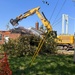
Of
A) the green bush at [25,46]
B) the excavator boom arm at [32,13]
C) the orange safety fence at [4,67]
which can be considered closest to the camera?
the orange safety fence at [4,67]

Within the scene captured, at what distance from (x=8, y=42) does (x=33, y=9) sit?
13.7m

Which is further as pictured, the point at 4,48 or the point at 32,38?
the point at 32,38

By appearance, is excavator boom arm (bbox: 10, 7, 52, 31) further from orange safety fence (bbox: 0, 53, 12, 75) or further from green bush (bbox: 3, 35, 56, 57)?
orange safety fence (bbox: 0, 53, 12, 75)

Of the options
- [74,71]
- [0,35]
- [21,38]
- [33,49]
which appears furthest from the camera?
[0,35]

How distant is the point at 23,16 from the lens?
120 ft

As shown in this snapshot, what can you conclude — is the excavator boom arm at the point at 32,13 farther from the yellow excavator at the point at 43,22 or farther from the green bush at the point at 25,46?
the green bush at the point at 25,46

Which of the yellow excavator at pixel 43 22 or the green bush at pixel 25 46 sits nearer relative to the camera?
the green bush at pixel 25 46

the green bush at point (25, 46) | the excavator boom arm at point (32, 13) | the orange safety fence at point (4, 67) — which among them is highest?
the excavator boom arm at point (32, 13)

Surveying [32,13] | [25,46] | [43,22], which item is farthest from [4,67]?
[32,13]

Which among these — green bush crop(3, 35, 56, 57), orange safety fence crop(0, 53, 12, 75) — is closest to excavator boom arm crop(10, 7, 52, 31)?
green bush crop(3, 35, 56, 57)

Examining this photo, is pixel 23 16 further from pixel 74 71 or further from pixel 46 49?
pixel 74 71

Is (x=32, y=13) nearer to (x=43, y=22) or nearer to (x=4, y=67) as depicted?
(x=43, y=22)

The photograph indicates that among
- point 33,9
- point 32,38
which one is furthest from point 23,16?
point 32,38

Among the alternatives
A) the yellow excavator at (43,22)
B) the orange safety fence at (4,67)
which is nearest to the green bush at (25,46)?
the yellow excavator at (43,22)
